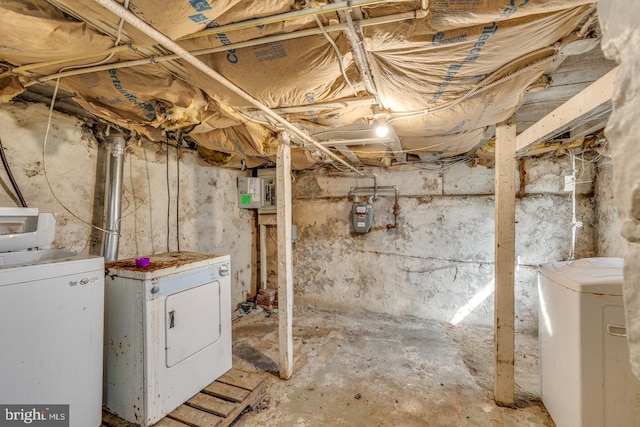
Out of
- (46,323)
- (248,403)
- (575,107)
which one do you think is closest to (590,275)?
(575,107)

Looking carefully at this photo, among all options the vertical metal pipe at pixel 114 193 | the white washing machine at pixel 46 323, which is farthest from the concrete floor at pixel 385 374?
the vertical metal pipe at pixel 114 193

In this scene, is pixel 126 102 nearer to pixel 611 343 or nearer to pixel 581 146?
pixel 611 343

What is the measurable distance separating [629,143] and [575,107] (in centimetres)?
133

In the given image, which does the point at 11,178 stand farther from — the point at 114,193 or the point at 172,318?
the point at 172,318

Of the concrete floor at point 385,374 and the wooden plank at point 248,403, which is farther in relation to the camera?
the concrete floor at point 385,374

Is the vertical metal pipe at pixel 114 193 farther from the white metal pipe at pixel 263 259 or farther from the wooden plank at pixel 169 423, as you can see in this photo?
the white metal pipe at pixel 263 259

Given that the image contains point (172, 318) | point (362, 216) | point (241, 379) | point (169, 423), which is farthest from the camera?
point (362, 216)

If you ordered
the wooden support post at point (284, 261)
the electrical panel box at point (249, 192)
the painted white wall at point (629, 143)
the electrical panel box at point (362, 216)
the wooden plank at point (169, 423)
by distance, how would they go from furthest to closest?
1. the electrical panel box at point (249, 192)
2. the electrical panel box at point (362, 216)
3. the wooden support post at point (284, 261)
4. the wooden plank at point (169, 423)
5. the painted white wall at point (629, 143)

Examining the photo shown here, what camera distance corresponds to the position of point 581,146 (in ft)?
8.98

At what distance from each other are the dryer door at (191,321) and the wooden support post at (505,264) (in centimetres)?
213

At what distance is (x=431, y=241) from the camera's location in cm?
355

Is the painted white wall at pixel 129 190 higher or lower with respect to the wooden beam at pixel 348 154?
lower

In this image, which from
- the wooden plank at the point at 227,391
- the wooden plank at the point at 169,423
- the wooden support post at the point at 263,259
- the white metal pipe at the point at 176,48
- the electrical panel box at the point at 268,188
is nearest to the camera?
the white metal pipe at the point at 176,48

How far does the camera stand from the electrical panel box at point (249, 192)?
3.83m
